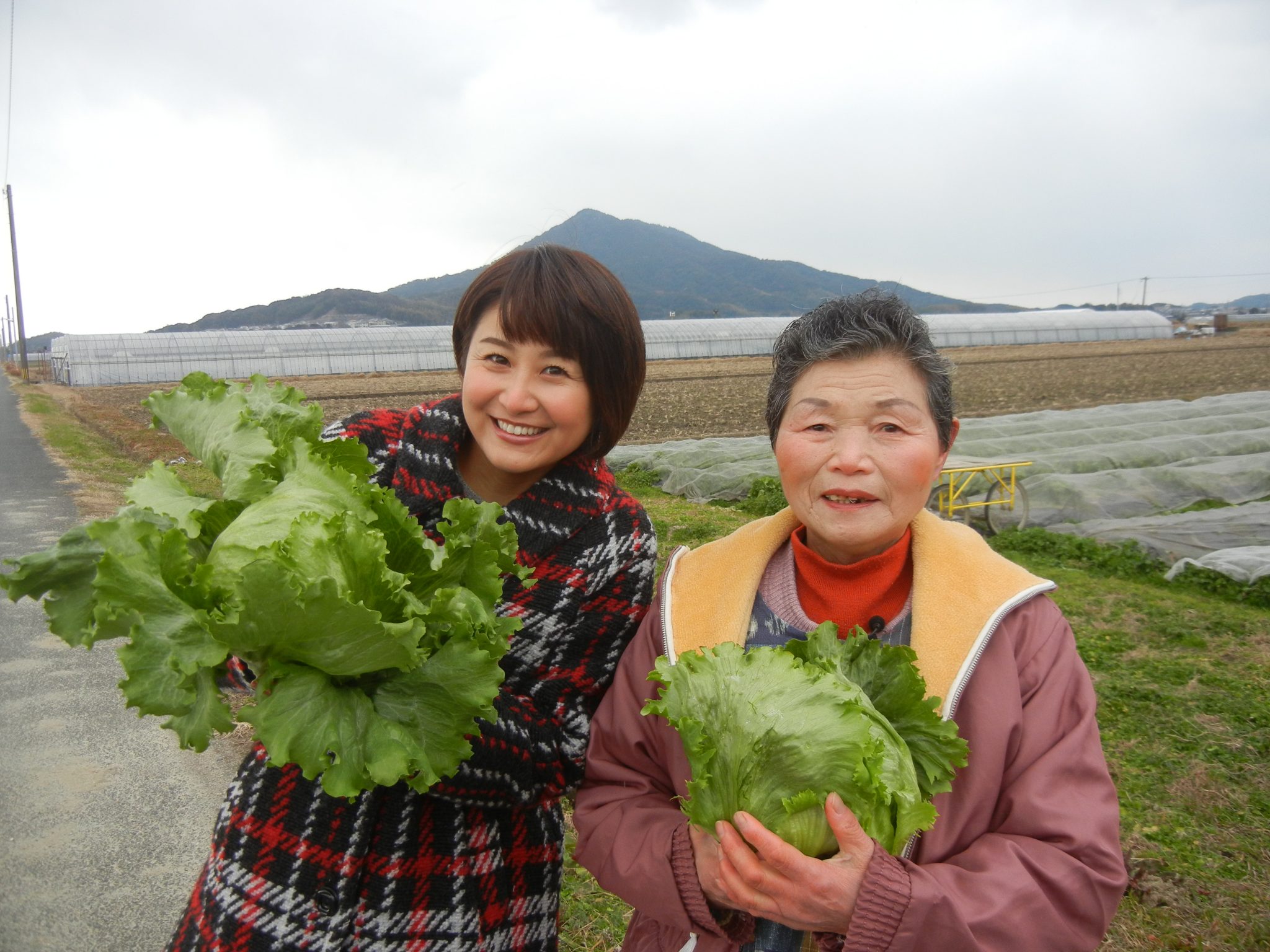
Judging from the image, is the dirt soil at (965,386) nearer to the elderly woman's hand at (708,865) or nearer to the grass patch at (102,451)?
the grass patch at (102,451)

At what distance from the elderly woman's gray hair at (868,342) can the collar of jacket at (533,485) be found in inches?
19.6

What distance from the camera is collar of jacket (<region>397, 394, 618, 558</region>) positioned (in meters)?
2.22

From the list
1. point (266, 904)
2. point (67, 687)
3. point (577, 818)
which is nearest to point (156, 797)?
point (67, 687)

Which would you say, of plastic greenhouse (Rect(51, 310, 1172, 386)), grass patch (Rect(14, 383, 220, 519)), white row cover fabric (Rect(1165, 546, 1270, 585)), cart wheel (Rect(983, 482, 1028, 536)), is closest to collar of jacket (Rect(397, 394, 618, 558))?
grass patch (Rect(14, 383, 220, 519))

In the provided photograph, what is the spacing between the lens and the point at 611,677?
88.9 inches

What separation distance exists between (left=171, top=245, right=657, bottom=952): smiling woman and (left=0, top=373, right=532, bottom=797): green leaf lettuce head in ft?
1.13

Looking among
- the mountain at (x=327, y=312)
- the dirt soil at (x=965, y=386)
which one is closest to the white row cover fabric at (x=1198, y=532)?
the dirt soil at (x=965, y=386)

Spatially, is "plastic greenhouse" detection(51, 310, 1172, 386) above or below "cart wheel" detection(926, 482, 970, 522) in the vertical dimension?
above

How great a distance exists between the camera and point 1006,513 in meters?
11.2

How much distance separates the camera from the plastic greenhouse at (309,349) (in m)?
44.5

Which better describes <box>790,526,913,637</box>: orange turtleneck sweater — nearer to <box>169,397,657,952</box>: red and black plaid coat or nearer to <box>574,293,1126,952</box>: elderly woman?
<box>574,293,1126,952</box>: elderly woman

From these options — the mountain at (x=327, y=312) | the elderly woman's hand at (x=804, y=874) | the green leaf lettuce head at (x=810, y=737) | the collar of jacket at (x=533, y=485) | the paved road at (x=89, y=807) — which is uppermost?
the mountain at (x=327, y=312)

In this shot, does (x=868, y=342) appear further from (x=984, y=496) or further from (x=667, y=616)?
(x=984, y=496)

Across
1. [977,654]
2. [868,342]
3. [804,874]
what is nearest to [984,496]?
[868,342]
